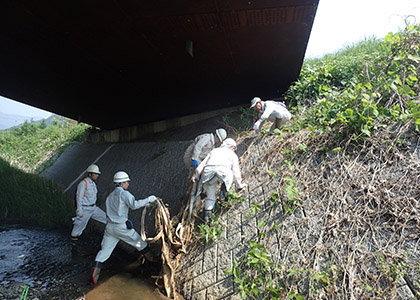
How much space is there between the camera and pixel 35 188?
997cm

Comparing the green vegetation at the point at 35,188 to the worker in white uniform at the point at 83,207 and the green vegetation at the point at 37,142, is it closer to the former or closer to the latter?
the green vegetation at the point at 37,142

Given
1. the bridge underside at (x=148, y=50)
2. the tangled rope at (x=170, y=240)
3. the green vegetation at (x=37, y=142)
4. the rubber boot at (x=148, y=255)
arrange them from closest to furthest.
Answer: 1. the bridge underside at (x=148, y=50)
2. the tangled rope at (x=170, y=240)
3. the rubber boot at (x=148, y=255)
4. the green vegetation at (x=37, y=142)

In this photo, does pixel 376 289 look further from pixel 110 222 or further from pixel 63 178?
pixel 63 178

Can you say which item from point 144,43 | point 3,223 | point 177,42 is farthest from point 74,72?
point 3,223

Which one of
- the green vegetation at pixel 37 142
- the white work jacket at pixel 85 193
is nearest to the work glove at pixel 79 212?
the white work jacket at pixel 85 193

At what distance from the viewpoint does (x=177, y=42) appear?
538 cm

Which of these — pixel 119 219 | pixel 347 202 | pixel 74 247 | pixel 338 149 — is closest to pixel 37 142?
pixel 74 247

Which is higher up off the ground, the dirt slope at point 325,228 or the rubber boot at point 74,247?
the dirt slope at point 325,228

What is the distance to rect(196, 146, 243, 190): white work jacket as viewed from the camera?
5.05 meters

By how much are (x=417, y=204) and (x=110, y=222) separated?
517 cm

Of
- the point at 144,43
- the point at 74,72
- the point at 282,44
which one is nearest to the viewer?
the point at 144,43

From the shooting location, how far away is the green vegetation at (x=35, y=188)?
8727 millimetres

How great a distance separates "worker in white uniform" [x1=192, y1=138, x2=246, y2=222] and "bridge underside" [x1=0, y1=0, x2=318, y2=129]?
2.32m

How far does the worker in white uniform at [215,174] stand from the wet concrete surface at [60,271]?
1944 mm
